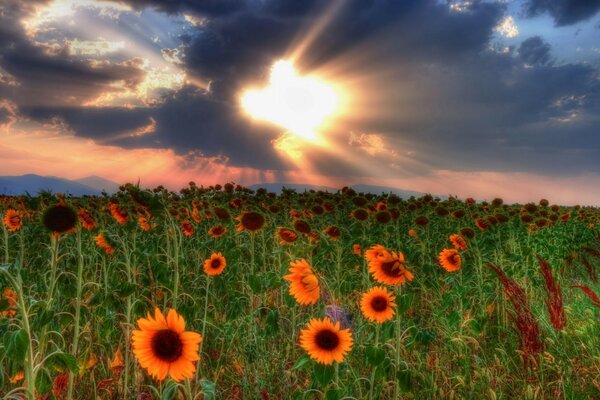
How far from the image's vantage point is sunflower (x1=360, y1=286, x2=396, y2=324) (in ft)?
11.7

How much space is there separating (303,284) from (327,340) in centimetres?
70

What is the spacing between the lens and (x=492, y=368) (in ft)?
16.8

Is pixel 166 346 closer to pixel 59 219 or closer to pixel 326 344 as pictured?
pixel 326 344

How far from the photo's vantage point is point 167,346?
2.43 m

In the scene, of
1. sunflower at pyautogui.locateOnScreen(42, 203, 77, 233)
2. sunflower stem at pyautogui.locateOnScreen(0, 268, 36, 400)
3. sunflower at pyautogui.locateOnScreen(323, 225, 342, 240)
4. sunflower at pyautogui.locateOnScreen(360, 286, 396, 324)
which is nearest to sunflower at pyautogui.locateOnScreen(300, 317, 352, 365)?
sunflower at pyautogui.locateOnScreen(360, 286, 396, 324)

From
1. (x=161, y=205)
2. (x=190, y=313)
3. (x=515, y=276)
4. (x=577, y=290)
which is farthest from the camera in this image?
(x=577, y=290)

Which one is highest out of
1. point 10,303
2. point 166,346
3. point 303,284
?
point 303,284

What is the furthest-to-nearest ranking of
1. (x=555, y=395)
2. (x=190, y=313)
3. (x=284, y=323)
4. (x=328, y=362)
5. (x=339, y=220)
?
(x=339, y=220) → (x=284, y=323) → (x=555, y=395) → (x=190, y=313) → (x=328, y=362)

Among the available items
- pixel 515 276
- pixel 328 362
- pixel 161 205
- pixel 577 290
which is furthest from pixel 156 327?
pixel 577 290

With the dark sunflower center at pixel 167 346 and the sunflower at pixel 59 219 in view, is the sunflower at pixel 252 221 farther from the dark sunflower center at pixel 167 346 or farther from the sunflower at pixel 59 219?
the dark sunflower center at pixel 167 346

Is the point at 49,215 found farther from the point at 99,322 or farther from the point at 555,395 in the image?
the point at 555,395

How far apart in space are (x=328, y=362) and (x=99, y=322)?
333 cm

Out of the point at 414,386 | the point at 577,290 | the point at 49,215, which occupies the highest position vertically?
the point at 49,215

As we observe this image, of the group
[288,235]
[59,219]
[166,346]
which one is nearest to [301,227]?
[288,235]
